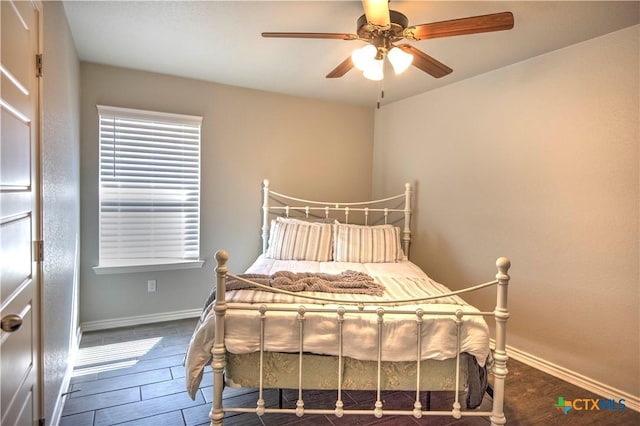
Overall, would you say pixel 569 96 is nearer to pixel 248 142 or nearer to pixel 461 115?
pixel 461 115

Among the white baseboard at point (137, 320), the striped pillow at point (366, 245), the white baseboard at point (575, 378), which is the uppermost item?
the striped pillow at point (366, 245)

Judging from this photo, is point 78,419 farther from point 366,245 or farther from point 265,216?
point 366,245

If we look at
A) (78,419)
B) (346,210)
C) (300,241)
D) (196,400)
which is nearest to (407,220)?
(346,210)

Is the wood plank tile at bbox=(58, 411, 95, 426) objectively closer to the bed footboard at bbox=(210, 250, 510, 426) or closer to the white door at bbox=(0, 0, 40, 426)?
the white door at bbox=(0, 0, 40, 426)

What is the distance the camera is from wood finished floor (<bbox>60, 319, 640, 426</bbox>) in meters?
2.02

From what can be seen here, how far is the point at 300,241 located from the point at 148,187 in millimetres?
1506

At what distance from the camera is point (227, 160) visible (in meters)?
3.65

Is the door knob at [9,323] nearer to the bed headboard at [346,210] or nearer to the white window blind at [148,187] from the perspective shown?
the white window blind at [148,187]

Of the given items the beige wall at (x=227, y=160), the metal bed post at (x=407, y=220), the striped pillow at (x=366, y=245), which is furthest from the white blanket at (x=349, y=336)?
the metal bed post at (x=407, y=220)

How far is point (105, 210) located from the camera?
A: 124 inches

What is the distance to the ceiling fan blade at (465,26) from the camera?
64.0 inches

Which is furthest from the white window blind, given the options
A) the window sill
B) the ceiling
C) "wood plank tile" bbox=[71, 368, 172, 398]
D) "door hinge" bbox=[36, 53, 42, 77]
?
"door hinge" bbox=[36, 53, 42, 77]

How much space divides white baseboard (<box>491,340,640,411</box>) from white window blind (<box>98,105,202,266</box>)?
302 cm

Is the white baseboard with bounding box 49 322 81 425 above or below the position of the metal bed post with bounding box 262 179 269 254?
below
